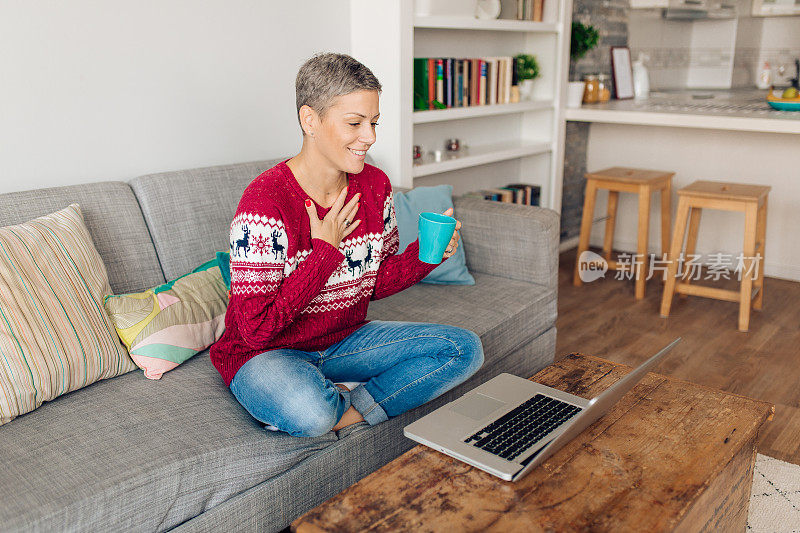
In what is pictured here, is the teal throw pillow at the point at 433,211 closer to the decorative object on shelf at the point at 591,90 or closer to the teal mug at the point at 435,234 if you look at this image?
the teal mug at the point at 435,234

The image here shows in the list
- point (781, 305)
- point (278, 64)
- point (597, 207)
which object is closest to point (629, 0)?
point (597, 207)

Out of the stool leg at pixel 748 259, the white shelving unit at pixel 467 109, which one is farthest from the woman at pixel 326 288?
the stool leg at pixel 748 259

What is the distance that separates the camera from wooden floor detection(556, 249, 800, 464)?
8.30ft

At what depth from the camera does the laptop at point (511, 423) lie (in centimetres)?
123

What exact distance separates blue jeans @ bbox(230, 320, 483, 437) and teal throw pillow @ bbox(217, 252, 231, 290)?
39 cm

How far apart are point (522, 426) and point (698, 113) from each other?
2.72 m

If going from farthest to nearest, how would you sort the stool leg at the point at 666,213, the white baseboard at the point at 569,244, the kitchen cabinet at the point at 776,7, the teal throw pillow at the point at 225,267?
1. the kitchen cabinet at the point at 776,7
2. the white baseboard at the point at 569,244
3. the stool leg at the point at 666,213
4. the teal throw pillow at the point at 225,267

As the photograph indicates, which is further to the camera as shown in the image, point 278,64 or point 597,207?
point 597,207

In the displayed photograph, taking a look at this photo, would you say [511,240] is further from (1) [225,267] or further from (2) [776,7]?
(2) [776,7]

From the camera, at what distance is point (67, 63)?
202 centimetres

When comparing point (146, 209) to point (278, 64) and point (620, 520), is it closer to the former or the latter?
point (278, 64)

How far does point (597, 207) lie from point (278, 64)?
8.13 feet

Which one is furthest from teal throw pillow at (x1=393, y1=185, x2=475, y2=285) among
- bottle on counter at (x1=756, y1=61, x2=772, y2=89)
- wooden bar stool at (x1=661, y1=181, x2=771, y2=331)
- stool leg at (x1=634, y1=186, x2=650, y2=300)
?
bottle on counter at (x1=756, y1=61, x2=772, y2=89)

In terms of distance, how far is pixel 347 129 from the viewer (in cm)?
158
